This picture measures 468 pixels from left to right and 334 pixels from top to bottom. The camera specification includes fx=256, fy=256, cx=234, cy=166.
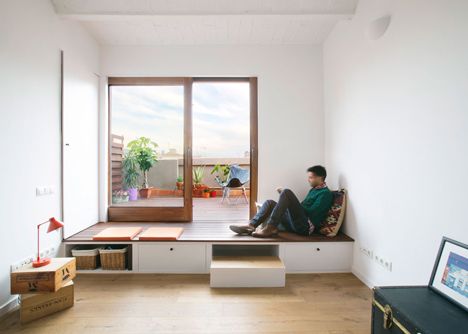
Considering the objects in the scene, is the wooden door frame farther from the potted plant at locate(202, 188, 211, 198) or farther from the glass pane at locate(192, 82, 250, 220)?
the potted plant at locate(202, 188, 211, 198)

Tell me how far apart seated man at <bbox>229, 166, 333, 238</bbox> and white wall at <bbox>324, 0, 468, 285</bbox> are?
0.89 ft

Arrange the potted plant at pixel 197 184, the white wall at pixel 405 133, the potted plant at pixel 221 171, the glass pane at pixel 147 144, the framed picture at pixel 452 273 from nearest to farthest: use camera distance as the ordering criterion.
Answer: the framed picture at pixel 452 273
the white wall at pixel 405 133
the glass pane at pixel 147 144
the potted plant at pixel 197 184
the potted plant at pixel 221 171

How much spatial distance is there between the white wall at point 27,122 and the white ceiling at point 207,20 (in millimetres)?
425

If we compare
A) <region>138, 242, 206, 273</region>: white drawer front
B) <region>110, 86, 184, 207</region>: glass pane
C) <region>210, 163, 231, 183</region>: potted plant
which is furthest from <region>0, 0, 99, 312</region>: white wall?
<region>210, 163, 231, 183</region>: potted plant

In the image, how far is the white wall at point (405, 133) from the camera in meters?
1.48

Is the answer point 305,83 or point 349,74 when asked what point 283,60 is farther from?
point 349,74

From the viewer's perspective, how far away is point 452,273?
1.35 meters

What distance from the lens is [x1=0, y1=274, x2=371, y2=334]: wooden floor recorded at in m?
1.80

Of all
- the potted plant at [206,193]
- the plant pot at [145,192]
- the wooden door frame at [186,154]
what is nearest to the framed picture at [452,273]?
the wooden door frame at [186,154]

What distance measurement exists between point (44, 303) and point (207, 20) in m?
3.04

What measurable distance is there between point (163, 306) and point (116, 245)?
1.04m

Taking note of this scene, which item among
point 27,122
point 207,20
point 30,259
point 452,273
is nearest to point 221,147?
point 207,20

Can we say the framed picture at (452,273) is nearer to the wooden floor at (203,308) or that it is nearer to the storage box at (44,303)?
the wooden floor at (203,308)

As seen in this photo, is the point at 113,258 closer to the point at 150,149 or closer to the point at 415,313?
the point at 150,149
